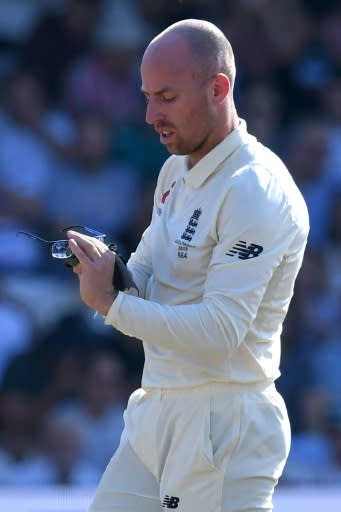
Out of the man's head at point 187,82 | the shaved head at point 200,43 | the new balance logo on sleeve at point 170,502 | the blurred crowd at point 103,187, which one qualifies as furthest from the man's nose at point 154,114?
the blurred crowd at point 103,187

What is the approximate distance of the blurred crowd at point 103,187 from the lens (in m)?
6.38

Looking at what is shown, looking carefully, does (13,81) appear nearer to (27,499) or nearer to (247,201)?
(27,499)

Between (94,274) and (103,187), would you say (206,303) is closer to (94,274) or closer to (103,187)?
(94,274)

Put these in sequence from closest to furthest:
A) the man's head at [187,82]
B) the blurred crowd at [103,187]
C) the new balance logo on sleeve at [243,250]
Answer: the new balance logo on sleeve at [243,250] < the man's head at [187,82] < the blurred crowd at [103,187]

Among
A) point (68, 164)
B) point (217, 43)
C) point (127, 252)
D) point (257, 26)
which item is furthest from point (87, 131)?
point (217, 43)

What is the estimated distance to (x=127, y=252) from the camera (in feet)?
22.6

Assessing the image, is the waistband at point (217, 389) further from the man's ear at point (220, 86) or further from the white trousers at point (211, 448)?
the man's ear at point (220, 86)

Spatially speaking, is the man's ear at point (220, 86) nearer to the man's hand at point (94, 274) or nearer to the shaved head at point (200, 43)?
the shaved head at point (200, 43)

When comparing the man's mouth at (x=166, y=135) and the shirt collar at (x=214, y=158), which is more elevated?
the man's mouth at (x=166, y=135)

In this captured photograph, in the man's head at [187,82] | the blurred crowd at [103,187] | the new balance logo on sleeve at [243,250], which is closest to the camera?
the new balance logo on sleeve at [243,250]

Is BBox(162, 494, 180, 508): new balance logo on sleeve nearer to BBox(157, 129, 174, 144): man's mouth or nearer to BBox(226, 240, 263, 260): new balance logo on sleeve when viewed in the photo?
BBox(226, 240, 263, 260): new balance logo on sleeve

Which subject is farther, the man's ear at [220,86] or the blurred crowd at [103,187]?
the blurred crowd at [103,187]

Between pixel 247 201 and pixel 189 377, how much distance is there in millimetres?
449

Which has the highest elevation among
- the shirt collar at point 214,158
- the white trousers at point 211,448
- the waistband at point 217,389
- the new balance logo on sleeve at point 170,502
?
the shirt collar at point 214,158
